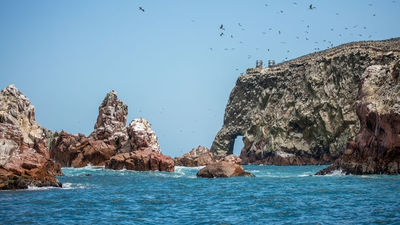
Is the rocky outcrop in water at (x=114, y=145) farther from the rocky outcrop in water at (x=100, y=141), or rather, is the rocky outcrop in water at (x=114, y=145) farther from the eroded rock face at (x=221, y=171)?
the eroded rock face at (x=221, y=171)

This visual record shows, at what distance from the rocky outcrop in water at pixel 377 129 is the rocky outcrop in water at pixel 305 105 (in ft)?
170

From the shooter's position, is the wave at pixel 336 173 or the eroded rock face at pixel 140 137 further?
the eroded rock face at pixel 140 137

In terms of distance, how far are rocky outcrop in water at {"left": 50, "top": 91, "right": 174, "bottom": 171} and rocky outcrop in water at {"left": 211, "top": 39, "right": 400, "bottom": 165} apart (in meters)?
48.9

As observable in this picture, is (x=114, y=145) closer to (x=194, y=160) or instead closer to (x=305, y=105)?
(x=194, y=160)

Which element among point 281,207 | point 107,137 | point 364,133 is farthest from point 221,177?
point 107,137

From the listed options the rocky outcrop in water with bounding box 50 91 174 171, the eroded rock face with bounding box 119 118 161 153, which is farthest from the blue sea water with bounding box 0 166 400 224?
the eroded rock face with bounding box 119 118 161 153

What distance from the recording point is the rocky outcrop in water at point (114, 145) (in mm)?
81750

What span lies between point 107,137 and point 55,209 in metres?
69.1

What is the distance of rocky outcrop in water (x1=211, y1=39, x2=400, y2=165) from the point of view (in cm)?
12244

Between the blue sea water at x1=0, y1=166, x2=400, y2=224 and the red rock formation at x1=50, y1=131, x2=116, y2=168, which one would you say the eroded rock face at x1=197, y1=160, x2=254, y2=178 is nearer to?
the blue sea water at x1=0, y1=166, x2=400, y2=224

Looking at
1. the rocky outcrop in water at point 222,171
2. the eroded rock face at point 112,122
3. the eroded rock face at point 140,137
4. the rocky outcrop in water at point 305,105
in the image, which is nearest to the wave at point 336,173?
the rocky outcrop in water at point 222,171

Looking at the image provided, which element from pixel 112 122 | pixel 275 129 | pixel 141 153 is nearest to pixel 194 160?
pixel 112 122

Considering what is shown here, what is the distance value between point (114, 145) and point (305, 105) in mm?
56471

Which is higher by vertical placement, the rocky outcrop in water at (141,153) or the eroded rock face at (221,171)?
the rocky outcrop in water at (141,153)
